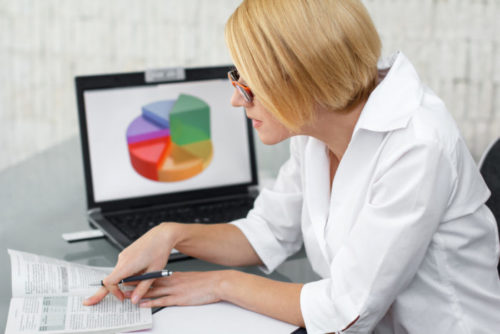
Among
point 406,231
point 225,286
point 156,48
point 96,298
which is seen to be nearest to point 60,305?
point 96,298

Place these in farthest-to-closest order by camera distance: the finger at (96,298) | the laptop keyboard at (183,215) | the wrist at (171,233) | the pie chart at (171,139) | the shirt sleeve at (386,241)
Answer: the pie chart at (171,139)
the laptop keyboard at (183,215)
the wrist at (171,233)
the finger at (96,298)
the shirt sleeve at (386,241)

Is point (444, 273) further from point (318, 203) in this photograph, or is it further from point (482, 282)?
point (318, 203)

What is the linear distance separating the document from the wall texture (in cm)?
84

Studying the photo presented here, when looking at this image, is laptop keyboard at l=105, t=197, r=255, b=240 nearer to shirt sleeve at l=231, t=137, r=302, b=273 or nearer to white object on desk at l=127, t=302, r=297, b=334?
shirt sleeve at l=231, t=137, r=302, b=273

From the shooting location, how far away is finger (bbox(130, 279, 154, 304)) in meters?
1.02

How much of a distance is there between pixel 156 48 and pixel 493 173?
1.47 m

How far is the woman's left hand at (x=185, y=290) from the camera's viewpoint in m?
1.04

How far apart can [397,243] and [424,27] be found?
122 centimetres

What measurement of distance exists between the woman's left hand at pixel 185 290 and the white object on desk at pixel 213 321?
0.01 meters

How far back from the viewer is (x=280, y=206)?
1291mm

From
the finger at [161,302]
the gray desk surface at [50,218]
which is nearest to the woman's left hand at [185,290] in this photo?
the finger at [161,302]

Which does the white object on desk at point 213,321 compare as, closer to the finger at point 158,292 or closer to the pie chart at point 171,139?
the finger at point 158,292

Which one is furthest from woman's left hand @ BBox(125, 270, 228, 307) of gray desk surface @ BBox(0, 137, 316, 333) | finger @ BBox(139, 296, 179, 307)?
gray desk surface @ BBox(0, 137, 316, 333)

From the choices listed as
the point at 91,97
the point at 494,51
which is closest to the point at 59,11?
the point at 91,97
